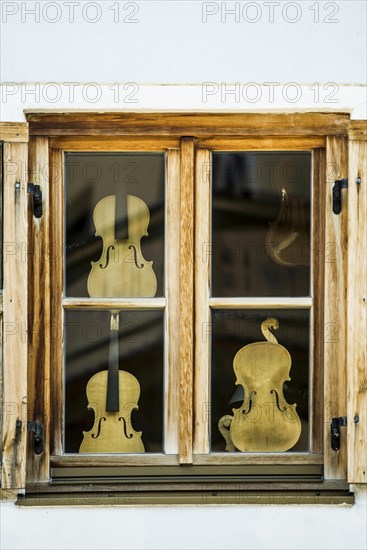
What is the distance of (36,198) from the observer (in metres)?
3.47

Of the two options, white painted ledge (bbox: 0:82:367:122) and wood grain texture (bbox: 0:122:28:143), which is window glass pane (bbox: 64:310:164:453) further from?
white painted ledge (bbox: 0:82:367:122)

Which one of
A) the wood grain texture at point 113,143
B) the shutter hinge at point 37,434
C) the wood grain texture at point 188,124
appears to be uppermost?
the wood grain texture at point 188,124

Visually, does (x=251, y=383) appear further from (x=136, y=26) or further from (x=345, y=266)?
(x=136, y=26)

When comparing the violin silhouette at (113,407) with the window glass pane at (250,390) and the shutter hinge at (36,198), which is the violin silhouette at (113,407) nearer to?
the window glass pane at (250,390)

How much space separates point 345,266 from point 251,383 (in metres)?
0.59

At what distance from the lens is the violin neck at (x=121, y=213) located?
3.58 m

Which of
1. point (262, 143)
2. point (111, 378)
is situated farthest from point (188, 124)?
point (111, 378)

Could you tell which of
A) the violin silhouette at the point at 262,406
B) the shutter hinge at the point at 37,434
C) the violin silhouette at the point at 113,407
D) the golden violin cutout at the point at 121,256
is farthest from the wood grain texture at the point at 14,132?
the violin silhouette at the point at 262,406

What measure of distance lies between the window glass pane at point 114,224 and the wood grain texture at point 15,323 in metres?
0.23

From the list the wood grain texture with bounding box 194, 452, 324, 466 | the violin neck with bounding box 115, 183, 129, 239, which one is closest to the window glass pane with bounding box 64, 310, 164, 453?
the wood grain texture with bounding box 194, 452, 324, 466

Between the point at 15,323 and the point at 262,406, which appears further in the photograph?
the point at 262,406

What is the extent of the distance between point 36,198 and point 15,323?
49 centimetres

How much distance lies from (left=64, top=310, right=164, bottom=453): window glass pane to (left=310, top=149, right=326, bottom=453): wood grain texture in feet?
1.98

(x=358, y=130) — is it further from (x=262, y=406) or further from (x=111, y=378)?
(x=111, y=378)
